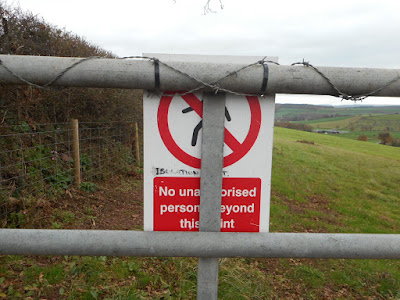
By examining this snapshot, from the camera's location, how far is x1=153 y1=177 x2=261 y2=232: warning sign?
1.36m

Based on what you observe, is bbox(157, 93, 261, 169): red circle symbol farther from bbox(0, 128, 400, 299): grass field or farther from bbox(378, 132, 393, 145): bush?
bbox(378, 132, 393, 145): bush

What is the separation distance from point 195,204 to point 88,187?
5296mm

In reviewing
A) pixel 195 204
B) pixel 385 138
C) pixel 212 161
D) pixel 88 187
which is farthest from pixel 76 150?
pixel 385 138

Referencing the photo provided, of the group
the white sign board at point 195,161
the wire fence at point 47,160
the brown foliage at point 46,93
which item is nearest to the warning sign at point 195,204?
the white sign board at point 195,161

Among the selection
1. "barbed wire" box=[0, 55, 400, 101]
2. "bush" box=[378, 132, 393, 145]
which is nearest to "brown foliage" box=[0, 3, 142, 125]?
"barbed wire" box=[0, 55, 400, 101]

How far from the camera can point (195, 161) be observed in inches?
52.7

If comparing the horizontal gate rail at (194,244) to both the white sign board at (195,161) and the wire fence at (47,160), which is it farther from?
the wire fence at (47,160)

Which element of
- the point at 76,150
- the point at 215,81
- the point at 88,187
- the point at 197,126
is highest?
the point at 215,81

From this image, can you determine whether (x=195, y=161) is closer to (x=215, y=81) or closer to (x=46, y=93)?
(x=215, y=81)

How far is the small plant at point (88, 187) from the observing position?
596 centimetres

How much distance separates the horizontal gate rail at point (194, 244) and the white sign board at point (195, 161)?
A: 10 centimetres

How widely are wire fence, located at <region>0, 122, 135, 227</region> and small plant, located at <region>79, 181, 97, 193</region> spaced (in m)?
0.02

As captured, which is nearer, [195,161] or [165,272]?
[195,161]

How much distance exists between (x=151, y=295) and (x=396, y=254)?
2.29 meters
